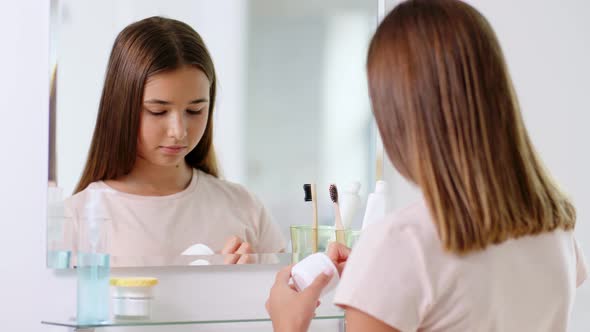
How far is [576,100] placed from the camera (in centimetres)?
177

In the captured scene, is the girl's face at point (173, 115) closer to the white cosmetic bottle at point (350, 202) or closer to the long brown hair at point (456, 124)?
the white cosmetic bottle at point (350, 202)

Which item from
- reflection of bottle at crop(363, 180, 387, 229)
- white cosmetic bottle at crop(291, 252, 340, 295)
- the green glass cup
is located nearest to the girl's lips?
Answer: the green glass cup

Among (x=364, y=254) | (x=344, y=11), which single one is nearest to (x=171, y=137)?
(x=344, y=11)

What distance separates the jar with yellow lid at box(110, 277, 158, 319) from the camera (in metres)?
1.35

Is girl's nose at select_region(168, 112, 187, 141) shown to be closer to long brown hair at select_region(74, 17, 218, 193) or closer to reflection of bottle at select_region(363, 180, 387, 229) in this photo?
long brown hair at select_region(74, 17, 218, 193)

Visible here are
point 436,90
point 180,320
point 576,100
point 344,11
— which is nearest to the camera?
point 436,90

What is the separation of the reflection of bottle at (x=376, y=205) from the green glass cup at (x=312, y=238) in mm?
37

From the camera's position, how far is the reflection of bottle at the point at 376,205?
1.54 meters

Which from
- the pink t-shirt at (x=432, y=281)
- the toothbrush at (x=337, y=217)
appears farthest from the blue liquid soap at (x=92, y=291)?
the pink t-shirt at (x=432, y=281)

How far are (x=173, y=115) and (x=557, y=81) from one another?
0.86 metres

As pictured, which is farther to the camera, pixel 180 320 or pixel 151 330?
pixel 151 330

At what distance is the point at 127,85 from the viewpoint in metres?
1.45

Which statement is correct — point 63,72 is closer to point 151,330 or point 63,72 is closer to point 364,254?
point 151,330

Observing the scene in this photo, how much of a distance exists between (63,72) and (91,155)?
0.53ft
